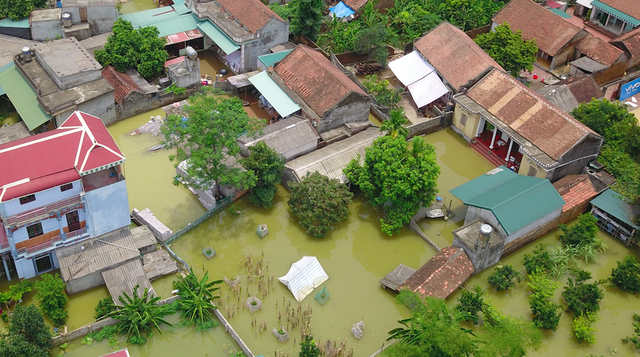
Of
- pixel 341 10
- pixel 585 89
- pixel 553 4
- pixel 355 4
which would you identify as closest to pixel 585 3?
pixel 553 4

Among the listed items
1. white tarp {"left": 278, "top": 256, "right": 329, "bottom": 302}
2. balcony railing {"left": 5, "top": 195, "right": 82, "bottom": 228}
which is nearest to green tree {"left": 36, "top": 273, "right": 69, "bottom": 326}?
balcony railing {"left": 5, "top": 195, "right": 82, "bottom": 228}

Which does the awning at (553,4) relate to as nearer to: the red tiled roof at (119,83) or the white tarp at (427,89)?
the white tarp at (427,89)

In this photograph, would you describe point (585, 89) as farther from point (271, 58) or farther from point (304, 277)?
point (304, 277)

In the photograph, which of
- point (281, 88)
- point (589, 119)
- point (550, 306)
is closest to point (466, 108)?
point (589, 119)

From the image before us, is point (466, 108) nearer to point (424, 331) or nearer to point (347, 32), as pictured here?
point (347, 32)

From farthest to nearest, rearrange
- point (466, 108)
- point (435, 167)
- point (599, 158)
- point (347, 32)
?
point (347, 32) → point (466, 108) → point (599, 158) → point (435, 167)

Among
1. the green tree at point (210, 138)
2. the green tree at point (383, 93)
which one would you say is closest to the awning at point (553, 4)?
the green tree at point (383, 93)
